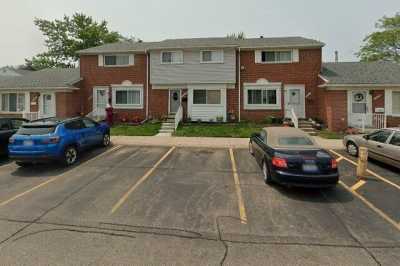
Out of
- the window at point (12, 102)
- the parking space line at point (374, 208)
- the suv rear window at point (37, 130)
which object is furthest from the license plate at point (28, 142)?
the window at point (12, 102)

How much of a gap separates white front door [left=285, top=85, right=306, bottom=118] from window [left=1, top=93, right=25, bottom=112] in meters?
21.7

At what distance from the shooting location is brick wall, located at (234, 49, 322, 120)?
1920cm

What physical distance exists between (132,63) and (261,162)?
641 inches

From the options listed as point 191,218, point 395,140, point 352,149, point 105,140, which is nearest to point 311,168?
point 191,218

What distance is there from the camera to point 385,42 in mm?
37062

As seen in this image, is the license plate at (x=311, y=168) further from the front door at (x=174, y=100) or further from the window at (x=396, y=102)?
the front door at (x=174, y=100)

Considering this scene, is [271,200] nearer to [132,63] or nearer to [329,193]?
[329,193]

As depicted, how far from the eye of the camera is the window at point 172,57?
65.9 ft

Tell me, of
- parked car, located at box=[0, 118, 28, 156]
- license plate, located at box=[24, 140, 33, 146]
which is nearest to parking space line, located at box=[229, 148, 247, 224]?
license plate, located at box=[24, 140, 33, 146]

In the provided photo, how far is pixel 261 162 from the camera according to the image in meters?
8.34

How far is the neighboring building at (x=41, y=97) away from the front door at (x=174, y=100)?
25.5ft

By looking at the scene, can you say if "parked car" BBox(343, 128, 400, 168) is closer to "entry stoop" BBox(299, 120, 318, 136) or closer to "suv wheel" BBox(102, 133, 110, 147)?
"entry stoop" BBox(299, 120, 318, 136)

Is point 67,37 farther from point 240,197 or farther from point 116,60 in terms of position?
point 240,197

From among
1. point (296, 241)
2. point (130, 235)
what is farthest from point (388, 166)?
point (130, 235)
